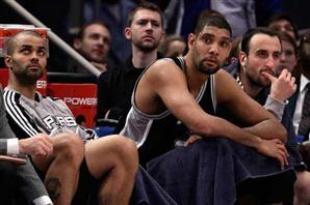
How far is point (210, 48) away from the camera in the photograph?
22.2 feet

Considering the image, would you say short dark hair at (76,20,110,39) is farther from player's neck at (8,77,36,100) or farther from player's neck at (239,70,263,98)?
player's neck at (8,77,36,100)

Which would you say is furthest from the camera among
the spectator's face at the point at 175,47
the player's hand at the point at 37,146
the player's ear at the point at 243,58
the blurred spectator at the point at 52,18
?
the blurred spectator at the point at 52,18

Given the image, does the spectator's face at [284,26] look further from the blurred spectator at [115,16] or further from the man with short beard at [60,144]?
the man with short beard at [60,144]

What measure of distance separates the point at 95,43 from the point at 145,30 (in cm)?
107

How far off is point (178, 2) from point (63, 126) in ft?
11.5

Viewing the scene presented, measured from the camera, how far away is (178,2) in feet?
32.4

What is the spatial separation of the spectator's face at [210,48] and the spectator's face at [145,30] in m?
1.43

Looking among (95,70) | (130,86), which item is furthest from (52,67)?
(130,86)

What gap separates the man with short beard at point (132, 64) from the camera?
7.92 meters

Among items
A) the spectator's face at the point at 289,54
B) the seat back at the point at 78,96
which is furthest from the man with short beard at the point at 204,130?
the spectator's face at the point at 289,54

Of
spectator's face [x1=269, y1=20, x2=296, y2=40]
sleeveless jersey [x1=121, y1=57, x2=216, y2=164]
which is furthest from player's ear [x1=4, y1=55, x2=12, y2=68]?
spectator's face [x1=269, y1=20, x2=296, y2=40]

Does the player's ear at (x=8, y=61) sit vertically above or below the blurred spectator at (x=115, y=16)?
above

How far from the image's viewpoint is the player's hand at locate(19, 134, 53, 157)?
582cm

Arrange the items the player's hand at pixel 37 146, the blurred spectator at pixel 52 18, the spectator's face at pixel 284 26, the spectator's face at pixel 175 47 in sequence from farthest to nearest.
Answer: the spectator's face at pixel 284 26 < the blurred spectator at pixel 52 18 < the spectator's face at pixel 175 47 < the player's hand at pixel 37 146
